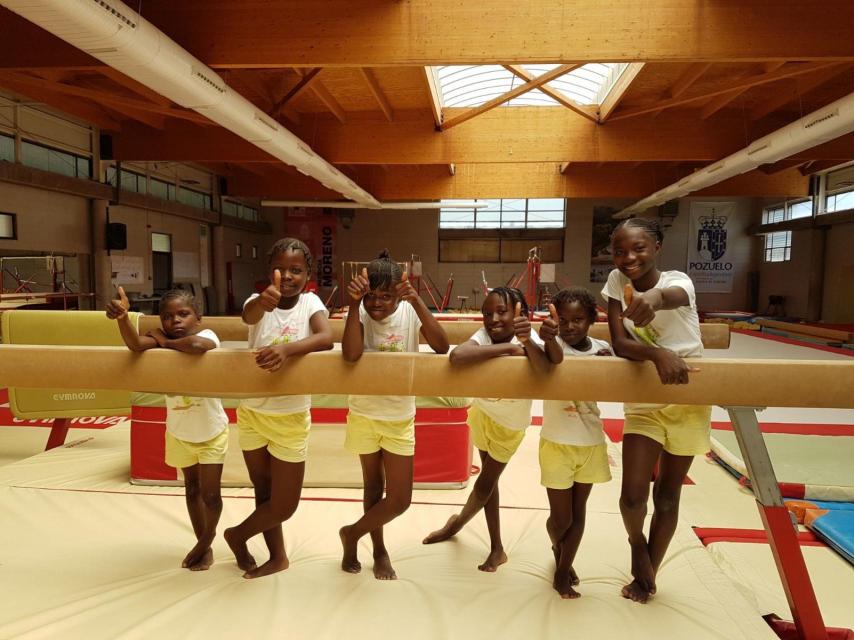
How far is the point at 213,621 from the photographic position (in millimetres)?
2094

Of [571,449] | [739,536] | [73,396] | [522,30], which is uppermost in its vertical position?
[522,30]

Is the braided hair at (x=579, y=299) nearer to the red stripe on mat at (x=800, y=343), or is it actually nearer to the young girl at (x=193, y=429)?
the young girl at (x=193, y=429)

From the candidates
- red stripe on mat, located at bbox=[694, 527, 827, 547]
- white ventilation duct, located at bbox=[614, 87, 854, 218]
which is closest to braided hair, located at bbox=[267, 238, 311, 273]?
red stripe on mat, located at bbox=[694, 527, 827, 547]

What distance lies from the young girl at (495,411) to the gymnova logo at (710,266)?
1977 centimetres

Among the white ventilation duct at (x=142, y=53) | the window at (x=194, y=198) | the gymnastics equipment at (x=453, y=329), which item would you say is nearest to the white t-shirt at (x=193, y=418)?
the gymnastics equipment at (x=453, y=329)

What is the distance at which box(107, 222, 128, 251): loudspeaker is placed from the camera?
36.1 ft

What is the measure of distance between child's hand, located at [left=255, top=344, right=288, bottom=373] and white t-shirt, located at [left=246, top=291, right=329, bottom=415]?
0.66ft

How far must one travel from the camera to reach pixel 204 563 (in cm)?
252

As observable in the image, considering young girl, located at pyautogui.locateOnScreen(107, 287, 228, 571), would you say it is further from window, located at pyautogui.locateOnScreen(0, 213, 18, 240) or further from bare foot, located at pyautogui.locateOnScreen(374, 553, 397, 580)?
window, located at pyautogui.locateOnScreen(0, 213, 18, 240)

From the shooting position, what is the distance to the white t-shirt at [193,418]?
2.35 m

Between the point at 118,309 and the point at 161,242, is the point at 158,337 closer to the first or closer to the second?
the point at 118,309

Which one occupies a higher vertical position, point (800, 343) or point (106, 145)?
point (106, 145)

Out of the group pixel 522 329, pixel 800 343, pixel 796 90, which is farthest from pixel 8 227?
pixel 800 343

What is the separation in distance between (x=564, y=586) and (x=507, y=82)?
9.40 metres
